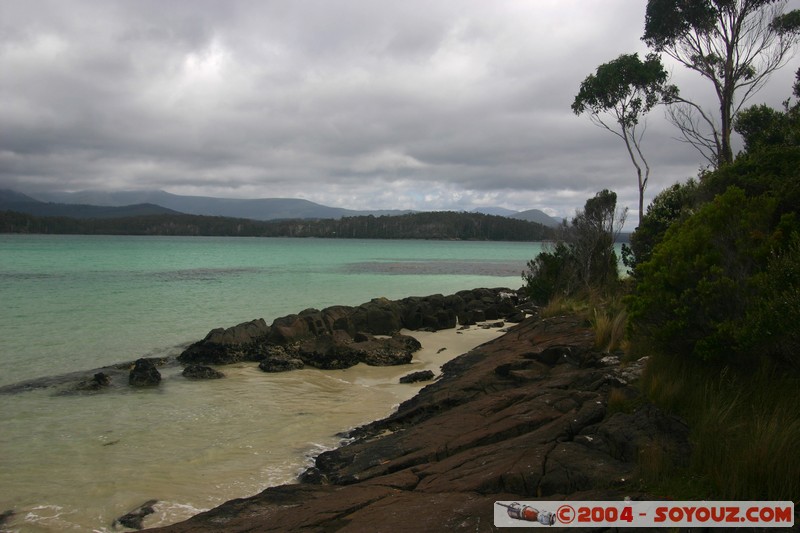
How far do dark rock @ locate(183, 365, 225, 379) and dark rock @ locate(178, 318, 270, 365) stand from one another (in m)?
1.44

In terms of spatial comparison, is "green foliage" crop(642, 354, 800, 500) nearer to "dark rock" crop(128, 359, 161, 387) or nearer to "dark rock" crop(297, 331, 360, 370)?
"dark rock" crop(297, 331, 360, 370)

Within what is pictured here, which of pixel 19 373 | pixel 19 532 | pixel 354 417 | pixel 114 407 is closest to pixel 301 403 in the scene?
pixel 354 417

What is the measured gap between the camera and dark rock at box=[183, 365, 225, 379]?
14821mm

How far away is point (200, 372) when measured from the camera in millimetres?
14953

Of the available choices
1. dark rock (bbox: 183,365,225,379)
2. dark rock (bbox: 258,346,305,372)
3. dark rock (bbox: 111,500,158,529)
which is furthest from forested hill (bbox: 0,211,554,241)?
dark rock (bbox: 111,500,158,529)

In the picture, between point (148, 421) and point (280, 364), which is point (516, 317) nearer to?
point (280, 364)

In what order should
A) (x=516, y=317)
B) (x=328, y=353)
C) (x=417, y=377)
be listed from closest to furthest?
(x=417, y=377), (x=328, y=353), (x=516, y=317)

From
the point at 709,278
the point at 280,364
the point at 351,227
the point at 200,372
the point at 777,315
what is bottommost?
the point at 200,372

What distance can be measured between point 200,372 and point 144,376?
1445 millimetres

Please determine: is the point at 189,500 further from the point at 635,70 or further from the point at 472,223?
the point at 472,223

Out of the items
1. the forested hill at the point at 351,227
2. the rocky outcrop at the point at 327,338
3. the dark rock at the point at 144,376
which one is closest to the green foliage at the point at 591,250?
the rocky outcrop at the point at 327,338

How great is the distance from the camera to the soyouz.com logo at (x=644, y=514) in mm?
3795

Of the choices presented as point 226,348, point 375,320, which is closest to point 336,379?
point 226,348

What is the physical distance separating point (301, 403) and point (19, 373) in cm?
896
